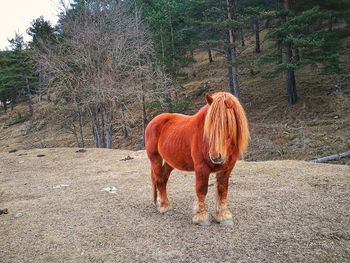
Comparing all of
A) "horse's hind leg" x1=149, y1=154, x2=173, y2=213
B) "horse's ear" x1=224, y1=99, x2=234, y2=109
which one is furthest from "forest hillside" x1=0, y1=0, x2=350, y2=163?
"horse's ear" x1=224, y1=99, x2=234, y2=109

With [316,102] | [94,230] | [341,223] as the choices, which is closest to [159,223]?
[94,230]

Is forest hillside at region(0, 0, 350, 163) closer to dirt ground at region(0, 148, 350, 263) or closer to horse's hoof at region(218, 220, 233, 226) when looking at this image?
dirt ground at region(0, 148, 350, 263)

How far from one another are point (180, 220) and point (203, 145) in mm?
1487

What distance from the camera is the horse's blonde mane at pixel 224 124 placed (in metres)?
4.35

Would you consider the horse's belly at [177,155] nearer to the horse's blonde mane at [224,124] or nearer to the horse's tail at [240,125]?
the horse's blonde mane at [224,124]

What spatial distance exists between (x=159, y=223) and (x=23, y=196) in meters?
4.45

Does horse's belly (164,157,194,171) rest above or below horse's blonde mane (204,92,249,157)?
below

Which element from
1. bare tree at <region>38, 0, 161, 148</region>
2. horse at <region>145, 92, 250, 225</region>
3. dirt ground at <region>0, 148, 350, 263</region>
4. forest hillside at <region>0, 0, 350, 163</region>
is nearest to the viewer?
dirt ground at <region>0, 148, 350, 263</region>

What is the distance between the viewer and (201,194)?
193 inches

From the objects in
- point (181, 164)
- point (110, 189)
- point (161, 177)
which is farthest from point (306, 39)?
point (181, 164)

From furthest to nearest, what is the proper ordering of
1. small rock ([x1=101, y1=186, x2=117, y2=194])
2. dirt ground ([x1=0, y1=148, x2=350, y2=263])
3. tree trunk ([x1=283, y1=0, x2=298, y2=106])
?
tree trunk ([x1=283, y1=0, x2=298, y2=106]), small rock ([x1=101, y1=186, x2=117, y2=194]), dirt ground ([x1=0, y1=148, x2=350, y2=263])

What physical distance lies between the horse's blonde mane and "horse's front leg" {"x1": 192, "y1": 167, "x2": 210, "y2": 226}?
0.55m

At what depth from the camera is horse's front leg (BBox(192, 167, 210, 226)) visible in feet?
15.7

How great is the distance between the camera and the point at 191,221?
5.30 metres
